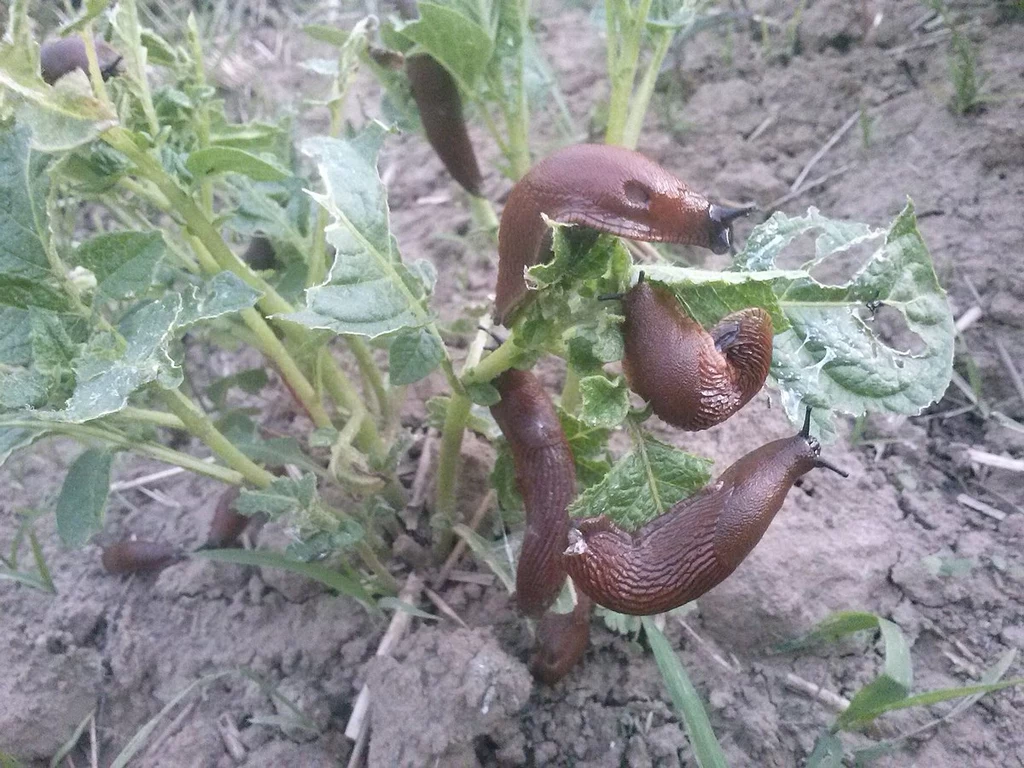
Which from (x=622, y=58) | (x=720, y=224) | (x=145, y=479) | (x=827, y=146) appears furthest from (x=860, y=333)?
(x=145, y=479)

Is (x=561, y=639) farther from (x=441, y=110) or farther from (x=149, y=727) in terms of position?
(x=441, y=110)

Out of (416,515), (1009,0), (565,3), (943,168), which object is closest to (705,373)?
(416,515)

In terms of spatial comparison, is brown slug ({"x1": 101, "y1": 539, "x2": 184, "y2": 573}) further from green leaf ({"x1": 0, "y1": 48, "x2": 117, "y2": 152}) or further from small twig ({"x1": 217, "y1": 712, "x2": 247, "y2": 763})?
green leaf ({"x1": 0, "y1": 48, "x2": 117, "y2": 152})

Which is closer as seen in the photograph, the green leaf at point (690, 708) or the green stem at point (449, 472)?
the green leaf at point (690, 708)

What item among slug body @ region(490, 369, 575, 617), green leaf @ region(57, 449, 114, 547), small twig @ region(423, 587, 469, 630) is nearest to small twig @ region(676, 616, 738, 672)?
slug body @ region(490, 369, 575, 617)

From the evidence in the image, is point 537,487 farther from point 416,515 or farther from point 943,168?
point 943,168

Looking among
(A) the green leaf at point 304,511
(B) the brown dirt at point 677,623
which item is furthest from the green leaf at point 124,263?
(B) the brown dirt at point 677,623

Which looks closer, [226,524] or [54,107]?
[54,107]

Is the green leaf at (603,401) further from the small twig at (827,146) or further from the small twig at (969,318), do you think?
the small twig at (827,146)
